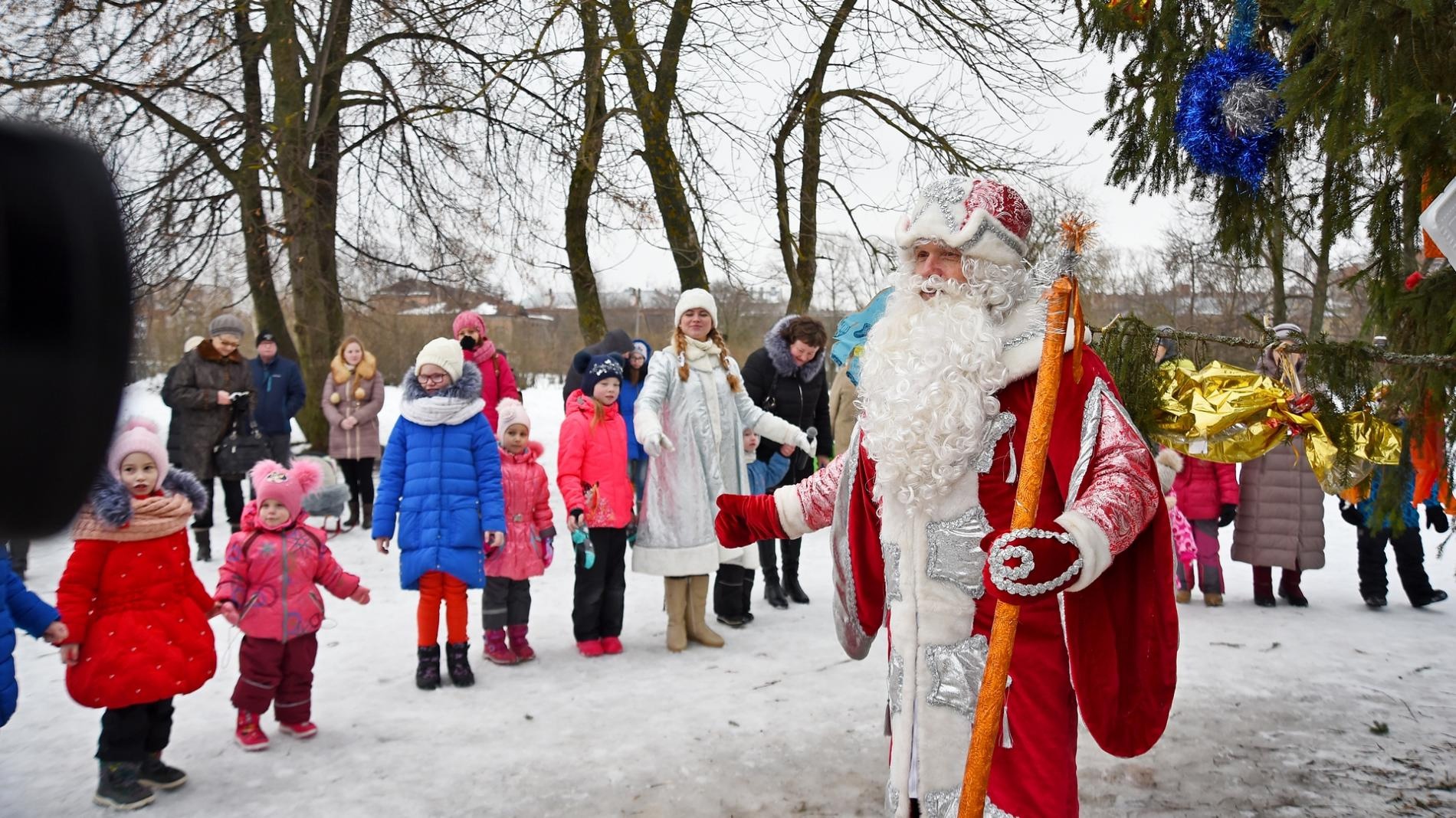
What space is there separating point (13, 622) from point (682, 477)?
3.48 m

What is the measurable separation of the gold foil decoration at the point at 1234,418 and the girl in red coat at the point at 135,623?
3.80 metres

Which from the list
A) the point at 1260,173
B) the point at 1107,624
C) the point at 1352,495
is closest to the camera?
the point at 1107,624

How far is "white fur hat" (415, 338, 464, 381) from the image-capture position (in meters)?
5.77

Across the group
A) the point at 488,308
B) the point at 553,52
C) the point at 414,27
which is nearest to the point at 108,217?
the point at 553,52

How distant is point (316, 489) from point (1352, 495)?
4641 millimetres

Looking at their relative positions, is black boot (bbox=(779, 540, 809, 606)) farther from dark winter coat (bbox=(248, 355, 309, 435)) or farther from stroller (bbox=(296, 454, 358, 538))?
dark winter coat (bbox=(248, 355, 309, 435))

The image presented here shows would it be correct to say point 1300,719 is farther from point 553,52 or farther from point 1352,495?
point 553,52

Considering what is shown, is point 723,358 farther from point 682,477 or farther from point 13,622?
point 13,622

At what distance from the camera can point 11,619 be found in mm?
3869

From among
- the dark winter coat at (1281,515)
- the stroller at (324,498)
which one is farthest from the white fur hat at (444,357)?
the dark winter coat at (1281,515)

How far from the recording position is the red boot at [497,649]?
616 cm

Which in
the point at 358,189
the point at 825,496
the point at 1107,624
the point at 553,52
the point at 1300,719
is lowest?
the point at 1300,719

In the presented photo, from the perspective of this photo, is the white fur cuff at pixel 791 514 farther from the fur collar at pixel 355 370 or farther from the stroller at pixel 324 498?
the fur collar at pixel 355 370

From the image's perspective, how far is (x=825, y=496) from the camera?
125 inches
